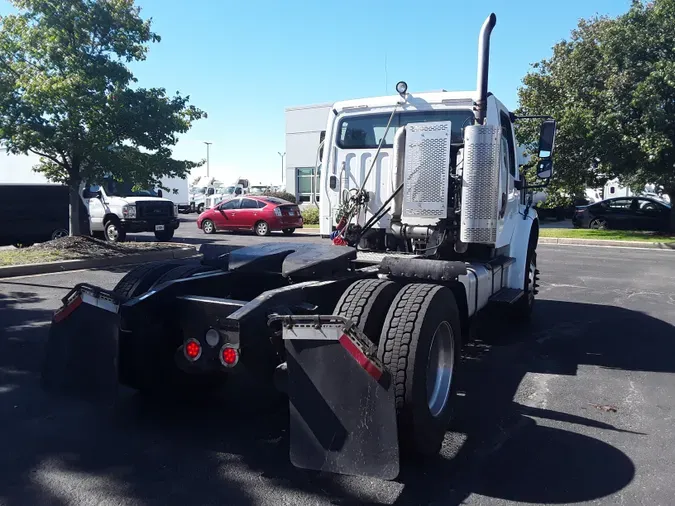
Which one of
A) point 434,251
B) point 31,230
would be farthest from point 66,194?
point 434,251

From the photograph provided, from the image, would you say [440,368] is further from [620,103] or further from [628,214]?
[628,214]

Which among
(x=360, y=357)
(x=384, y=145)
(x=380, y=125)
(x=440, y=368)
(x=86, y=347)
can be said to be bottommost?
(x=440, y=368)

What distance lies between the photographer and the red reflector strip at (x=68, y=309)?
393 centimetres

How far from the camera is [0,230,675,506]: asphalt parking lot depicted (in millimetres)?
3410

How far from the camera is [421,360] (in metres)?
3.58

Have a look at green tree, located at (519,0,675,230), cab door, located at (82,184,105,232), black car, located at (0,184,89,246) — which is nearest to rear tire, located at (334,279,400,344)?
black car, located at (0,184,89,246)

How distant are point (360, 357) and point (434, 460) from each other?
44.1 inches

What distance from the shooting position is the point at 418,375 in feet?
11.6

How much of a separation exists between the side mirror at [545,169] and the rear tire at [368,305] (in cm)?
375

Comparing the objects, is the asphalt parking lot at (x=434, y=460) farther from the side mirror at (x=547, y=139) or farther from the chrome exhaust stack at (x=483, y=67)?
the chrome exhaust stack at (x=483, y=67)

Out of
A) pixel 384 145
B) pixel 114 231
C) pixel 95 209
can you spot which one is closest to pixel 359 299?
pixel 384 145

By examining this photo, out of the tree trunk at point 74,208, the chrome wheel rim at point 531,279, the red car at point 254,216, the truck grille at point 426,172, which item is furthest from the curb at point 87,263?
the chrome wheel rim at point 531,279

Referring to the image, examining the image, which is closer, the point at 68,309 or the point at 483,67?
the point at 68,309

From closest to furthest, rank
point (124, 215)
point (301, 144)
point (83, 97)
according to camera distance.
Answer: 1. point (83, 97)
2. point (124, 215)
3. point (301, 144)
